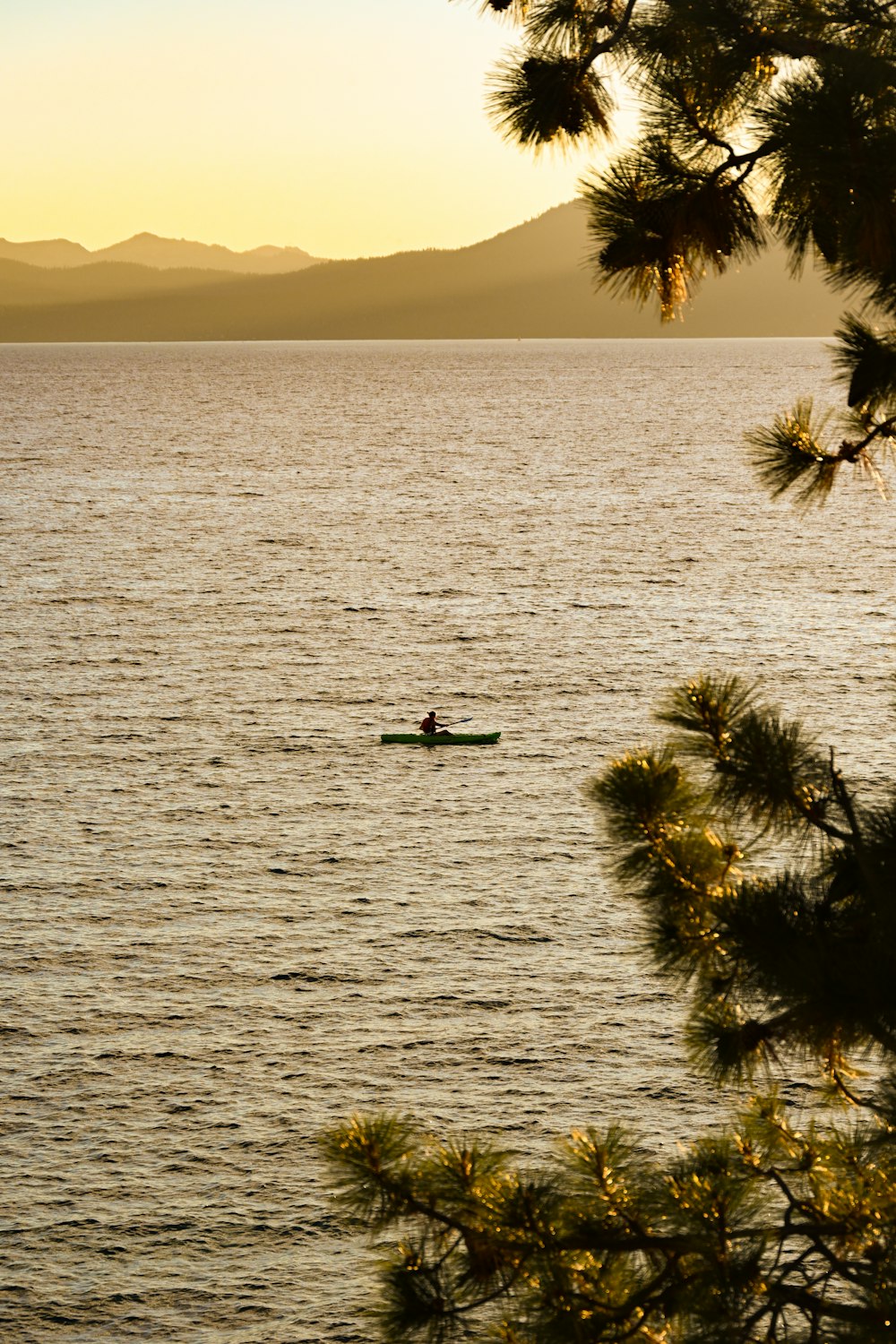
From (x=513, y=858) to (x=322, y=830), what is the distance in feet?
15.2

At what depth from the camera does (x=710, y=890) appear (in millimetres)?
8727

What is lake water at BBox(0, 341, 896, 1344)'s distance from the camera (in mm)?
19281

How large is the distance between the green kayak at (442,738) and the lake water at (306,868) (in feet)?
1.95

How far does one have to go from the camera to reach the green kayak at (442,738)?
41062mm

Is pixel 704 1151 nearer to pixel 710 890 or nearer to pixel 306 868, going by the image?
pixel 710 890

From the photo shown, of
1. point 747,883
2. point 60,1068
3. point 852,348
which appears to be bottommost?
point 60,1068

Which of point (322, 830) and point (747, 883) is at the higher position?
point (747, 883)

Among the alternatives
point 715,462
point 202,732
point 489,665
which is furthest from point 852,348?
point 715,462

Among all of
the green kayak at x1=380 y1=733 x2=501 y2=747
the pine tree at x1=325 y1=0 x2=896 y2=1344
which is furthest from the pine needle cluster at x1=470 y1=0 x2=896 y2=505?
the green kayak at x1=380 y1=733 x2=501 y2=747

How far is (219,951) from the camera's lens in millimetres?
27203

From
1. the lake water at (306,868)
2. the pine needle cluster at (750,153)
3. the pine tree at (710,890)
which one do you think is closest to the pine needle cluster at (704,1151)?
the pine tree at (710,890)

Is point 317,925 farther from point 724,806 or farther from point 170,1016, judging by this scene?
point 724,806

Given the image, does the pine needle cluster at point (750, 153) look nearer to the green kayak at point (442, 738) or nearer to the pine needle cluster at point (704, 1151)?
the pine needle cluster at point (704, 1151)

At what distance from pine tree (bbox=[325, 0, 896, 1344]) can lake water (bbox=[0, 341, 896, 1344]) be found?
596 cm
